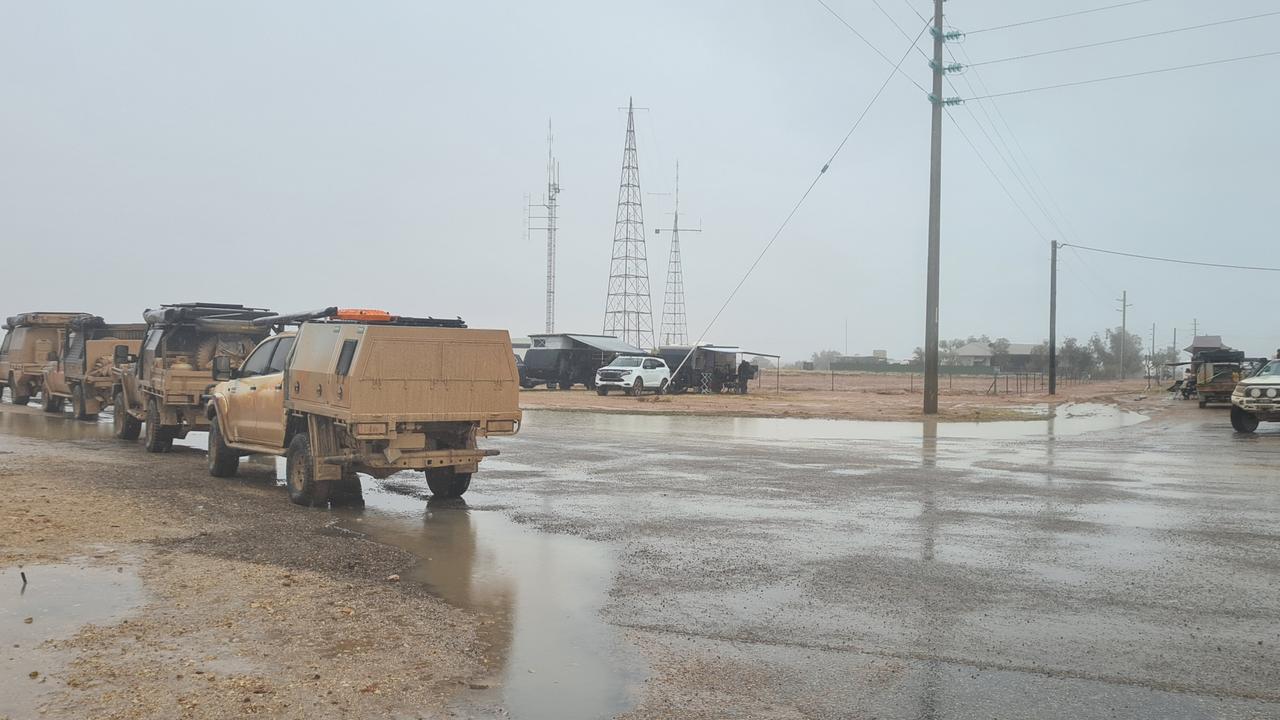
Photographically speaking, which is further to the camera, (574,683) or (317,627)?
(317,627)

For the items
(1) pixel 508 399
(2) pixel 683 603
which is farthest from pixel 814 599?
(1) pixel 508 399

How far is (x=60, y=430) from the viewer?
2072 centimetres

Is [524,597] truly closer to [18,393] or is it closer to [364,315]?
[364,315]

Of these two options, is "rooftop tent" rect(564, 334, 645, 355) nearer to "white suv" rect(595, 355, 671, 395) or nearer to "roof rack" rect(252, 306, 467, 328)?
"white suv" rect(595, 355, 671, 395)

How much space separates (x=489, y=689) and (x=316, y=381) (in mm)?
6792

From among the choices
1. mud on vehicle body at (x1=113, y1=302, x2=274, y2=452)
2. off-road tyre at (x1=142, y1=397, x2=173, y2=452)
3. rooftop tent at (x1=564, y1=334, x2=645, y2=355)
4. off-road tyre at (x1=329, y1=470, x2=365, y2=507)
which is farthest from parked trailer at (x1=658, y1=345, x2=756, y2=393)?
off-road tyre at (x1=329, y1=470, x2=365, y2=507)

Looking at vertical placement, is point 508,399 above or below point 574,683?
above

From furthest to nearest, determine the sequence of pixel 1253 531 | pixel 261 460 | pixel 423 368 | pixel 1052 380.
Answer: pixel 1052 380, pixel 261 460, pixel 423 368, pixel 1253 531

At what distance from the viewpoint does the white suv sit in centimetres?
4269

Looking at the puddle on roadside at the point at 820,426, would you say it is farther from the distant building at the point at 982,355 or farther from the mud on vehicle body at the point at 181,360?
the distant building at the point at 982,355

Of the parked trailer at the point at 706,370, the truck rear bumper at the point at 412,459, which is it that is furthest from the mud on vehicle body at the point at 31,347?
the parked trailer at the point at 706,370

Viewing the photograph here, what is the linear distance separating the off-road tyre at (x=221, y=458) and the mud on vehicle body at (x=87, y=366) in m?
9.64

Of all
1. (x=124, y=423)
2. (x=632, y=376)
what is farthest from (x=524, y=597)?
(x=632, y=376)

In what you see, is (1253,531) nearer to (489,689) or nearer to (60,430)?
(489,689)
